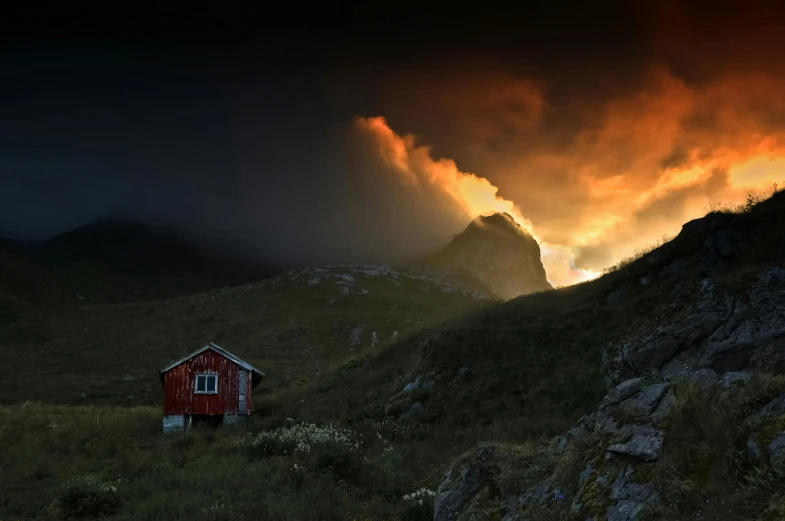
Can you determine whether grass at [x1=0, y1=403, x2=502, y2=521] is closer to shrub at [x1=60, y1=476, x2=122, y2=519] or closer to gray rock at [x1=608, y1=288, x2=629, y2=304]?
shrub at [x1=60, y1=476, x2=122, y2=519]

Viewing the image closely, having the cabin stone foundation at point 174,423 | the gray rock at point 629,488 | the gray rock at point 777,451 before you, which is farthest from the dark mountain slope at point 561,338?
the gray rock at point 777,451

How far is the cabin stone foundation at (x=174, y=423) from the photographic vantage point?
123ft

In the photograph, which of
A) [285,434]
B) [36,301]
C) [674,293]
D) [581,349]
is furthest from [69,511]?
[36,301]

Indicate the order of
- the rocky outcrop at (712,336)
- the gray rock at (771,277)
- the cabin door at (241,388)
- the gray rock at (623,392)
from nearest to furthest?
the gray rock at (623,392) → the rocky outcrop at (712,336) → the gray rock at (771,277) → the cabin door at (241,388)

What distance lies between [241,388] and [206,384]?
9.10 feet

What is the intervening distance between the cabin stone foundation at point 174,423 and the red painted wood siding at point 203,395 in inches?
12.2

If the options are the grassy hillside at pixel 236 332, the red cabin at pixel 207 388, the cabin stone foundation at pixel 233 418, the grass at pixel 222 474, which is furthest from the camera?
the grassy hillside at pixel 236 332

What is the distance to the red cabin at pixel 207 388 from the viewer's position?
128 ft

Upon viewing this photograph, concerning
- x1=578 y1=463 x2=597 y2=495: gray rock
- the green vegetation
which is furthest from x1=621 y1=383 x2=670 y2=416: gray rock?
x1=578 y1=463 x2=597 y2=495: gray rock

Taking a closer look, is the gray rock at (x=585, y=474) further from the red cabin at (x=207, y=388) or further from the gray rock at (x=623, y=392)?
the red cabin at (x=207, y=388)

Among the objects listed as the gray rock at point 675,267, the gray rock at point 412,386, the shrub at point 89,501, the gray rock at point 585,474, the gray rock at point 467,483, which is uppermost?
the gray rock at point 675,267

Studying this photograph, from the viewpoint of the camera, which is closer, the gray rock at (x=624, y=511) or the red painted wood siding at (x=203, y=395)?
the gray rock at (x=624, y=511)

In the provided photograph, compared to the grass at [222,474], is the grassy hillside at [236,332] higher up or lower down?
higher up

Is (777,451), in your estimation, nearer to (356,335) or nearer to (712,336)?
(712,336)
